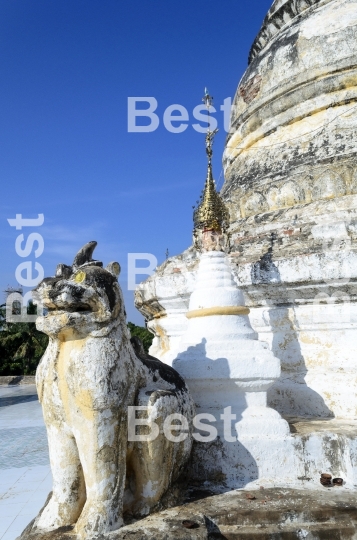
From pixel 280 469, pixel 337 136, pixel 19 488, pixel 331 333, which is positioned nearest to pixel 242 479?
pixel 280 469

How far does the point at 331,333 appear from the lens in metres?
4.71

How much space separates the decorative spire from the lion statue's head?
2045 mm

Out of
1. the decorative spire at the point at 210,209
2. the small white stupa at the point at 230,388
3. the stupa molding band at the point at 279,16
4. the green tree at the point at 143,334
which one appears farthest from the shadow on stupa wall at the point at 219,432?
the green tree at the point at 143,334

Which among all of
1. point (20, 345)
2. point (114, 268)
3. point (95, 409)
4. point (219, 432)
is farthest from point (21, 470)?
point (20, 345)

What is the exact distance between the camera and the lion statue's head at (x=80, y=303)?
2.96 meters

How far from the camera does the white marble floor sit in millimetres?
6277

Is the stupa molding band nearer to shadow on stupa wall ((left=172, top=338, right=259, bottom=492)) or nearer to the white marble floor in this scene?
shadow on stupa wall ((left=172, top=338, right=259, bottom=492))

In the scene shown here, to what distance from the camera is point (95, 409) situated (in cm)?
294

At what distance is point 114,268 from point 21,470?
23.2ft

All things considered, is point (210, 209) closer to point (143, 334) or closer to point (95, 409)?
point (95, 409)

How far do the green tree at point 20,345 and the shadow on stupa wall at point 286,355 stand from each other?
2967cm

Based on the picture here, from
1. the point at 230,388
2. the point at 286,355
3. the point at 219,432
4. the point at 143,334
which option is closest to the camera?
the point at 219,432

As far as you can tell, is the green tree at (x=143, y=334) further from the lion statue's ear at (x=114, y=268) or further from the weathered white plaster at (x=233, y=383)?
the lion statue's ear at (x=114, y=268)

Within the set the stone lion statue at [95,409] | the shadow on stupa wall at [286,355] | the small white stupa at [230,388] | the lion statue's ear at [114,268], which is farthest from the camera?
the shadow on stupa wall at [286,355]
